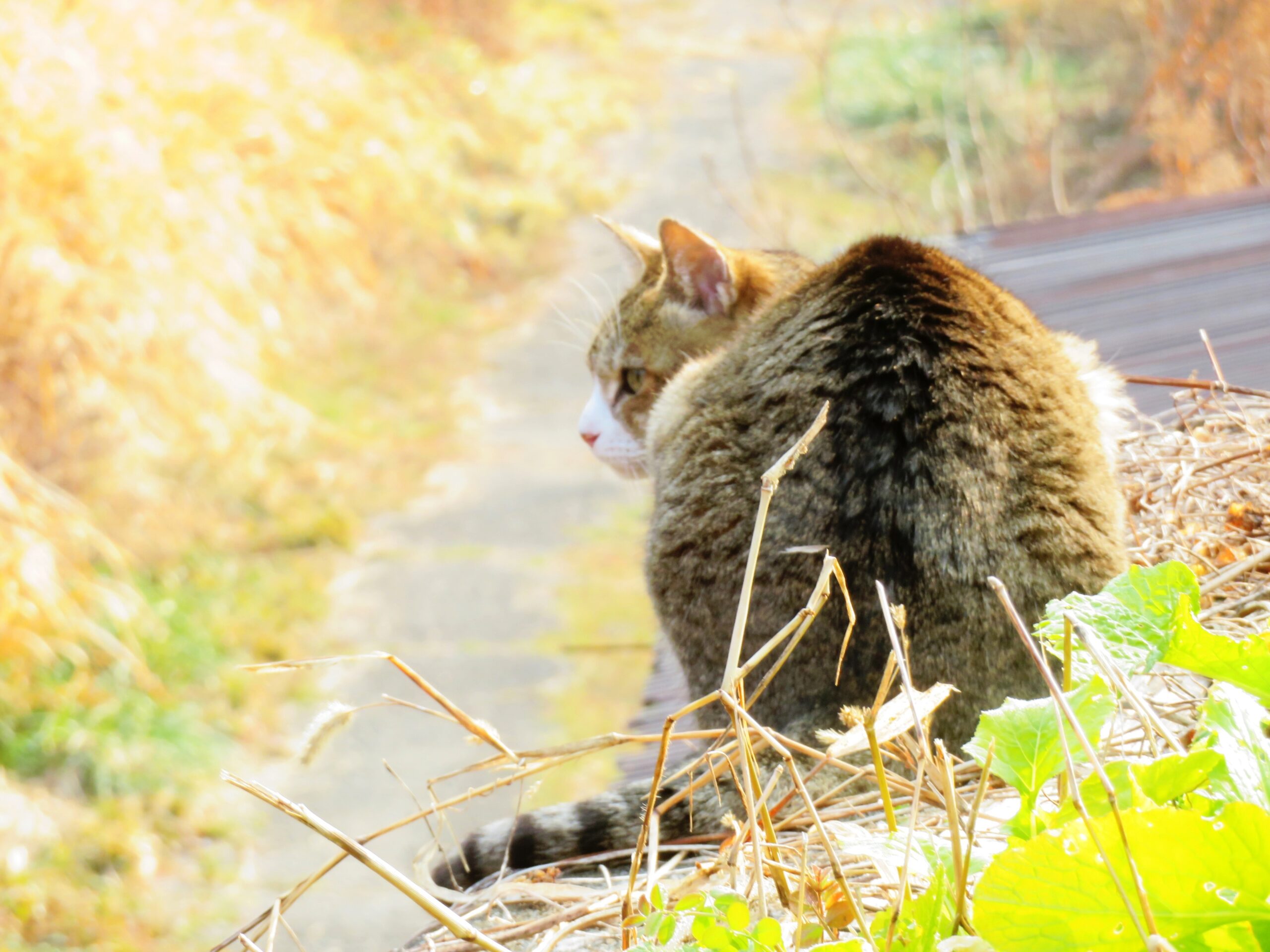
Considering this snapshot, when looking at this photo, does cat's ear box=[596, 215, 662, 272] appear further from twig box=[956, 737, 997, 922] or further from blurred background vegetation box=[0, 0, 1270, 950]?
blurred background vegetation box=[0, 0, 1270, 950]

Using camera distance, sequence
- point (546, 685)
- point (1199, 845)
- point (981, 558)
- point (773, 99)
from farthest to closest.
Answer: point (773, 99)
point (546, 685)
point (981, 558)
point (1199, 845)

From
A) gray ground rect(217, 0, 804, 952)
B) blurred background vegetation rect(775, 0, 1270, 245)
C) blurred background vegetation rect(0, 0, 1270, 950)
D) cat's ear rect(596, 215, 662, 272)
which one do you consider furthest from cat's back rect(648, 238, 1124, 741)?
blurred background vegetation rect(0, 0, 1270, 950)

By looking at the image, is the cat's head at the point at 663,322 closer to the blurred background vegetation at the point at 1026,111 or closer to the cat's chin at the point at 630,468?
the cat's chin at the point at 630,468

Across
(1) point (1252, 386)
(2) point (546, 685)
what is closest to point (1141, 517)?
(1) point (1252, 386)

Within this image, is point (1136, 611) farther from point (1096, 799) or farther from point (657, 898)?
point (657, 898)

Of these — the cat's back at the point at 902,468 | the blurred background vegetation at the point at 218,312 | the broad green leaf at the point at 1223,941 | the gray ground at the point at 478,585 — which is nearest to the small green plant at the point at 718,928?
the broad green leaf at the point at 1223,941

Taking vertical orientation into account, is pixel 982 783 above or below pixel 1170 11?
below

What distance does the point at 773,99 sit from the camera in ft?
34.3

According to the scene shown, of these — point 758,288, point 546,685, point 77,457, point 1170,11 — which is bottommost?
point 546,685

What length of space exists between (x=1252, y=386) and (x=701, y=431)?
3.75 feet

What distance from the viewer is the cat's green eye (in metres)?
2.20

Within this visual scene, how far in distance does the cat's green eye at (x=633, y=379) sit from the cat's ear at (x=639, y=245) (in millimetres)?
230

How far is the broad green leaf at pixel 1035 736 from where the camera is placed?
0.72 meters

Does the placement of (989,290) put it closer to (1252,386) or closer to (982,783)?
(1252,386)
